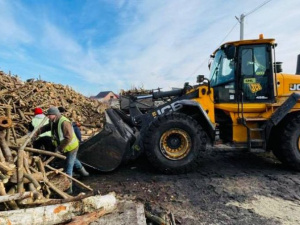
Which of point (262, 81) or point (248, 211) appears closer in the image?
point (248, 211)

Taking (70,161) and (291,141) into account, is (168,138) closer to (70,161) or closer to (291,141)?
(70,161)

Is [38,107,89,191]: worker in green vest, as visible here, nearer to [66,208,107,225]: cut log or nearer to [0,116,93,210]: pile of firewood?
[0,116,93,210]: pile of firewood

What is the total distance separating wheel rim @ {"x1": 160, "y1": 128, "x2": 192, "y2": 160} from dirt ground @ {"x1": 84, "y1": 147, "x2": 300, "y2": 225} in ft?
1.46

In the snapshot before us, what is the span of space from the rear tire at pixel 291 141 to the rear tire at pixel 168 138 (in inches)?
66.3

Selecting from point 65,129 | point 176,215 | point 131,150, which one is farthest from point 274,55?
point 65,129

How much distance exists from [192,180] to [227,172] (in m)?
1.00

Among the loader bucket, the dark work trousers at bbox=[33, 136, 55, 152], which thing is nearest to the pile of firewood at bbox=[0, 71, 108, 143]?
the dark work trousers at bbox=[33, 136, 55, 152]

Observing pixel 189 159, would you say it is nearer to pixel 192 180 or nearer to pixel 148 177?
pixel 192 180

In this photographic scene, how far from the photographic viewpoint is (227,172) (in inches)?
227

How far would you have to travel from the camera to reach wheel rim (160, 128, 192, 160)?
5.54 metres

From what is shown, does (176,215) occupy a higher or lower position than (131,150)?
lower

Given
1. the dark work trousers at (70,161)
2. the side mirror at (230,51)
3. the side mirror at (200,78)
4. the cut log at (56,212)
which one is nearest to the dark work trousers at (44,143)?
the dark work trousers at (70,161)

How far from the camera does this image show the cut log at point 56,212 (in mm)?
2939

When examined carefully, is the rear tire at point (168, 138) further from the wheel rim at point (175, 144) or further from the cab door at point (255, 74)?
the cab door at point (255, 74)
